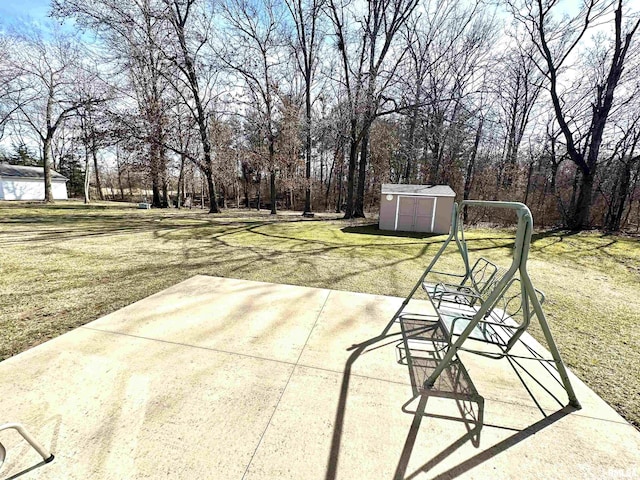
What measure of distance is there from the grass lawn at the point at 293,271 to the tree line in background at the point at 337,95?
6239 millimetres

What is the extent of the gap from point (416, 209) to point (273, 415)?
10.9 m

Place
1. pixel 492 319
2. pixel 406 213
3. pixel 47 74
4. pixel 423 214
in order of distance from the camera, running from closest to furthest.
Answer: pixel 492 319, pixel 423 214, pixel 406 213, pixel 47 74

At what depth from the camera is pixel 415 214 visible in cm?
1145

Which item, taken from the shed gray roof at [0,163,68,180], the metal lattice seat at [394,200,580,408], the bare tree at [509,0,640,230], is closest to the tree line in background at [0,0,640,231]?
the bare tree at [509,0,640,230]

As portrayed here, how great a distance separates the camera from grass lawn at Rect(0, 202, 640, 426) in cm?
→ 277

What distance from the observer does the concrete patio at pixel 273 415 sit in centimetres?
145

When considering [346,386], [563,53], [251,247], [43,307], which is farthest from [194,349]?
[563,53]

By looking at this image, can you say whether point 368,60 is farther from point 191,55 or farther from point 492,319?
point 492,319

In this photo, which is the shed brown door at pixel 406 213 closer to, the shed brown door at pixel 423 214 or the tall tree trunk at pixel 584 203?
the shed brown door at pixel 423 214

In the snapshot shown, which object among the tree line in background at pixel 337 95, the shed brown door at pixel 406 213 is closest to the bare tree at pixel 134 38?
the tree line in background at pixel 337 95

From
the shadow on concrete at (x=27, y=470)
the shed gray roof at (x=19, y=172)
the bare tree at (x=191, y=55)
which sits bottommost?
the shadow on concrete at (x=27, y=470)

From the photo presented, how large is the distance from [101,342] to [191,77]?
1524 cm

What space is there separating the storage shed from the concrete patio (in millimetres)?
9397

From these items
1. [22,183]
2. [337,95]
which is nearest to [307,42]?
[337,95]
